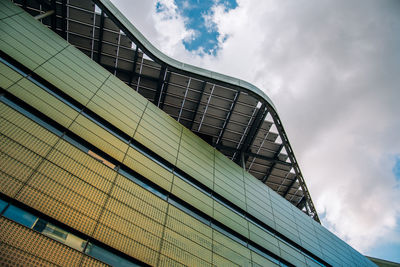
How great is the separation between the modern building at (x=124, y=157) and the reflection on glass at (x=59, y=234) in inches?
1.3

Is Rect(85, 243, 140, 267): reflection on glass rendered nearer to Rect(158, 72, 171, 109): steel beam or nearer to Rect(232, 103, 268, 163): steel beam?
Rect(158, 72, 171, 109): steel beam

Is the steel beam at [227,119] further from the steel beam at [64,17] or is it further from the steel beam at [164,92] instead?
the steel beam at [64,17]

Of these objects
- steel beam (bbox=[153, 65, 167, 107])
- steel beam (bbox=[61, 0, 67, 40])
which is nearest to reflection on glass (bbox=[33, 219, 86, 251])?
steel beam (bbox=[153, 65, 167, 107])

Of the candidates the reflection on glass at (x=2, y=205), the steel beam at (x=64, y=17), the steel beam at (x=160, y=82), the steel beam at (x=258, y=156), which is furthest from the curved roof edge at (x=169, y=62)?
the reflection on glass at (x=2, y=205)

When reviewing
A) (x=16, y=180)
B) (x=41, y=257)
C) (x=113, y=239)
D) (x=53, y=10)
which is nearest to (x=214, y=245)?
(x=113, y=239)

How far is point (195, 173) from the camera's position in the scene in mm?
14953

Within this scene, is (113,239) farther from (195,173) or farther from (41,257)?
(195,173)

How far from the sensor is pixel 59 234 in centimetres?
726

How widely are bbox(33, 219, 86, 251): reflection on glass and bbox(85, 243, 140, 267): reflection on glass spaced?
318 millimetres

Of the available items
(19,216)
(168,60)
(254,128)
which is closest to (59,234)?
(19,216)

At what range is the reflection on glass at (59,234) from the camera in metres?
6.99

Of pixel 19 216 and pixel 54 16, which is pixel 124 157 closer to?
pixel 19 216

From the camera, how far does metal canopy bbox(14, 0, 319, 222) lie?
651 inches

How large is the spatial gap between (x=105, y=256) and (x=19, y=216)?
304cm
